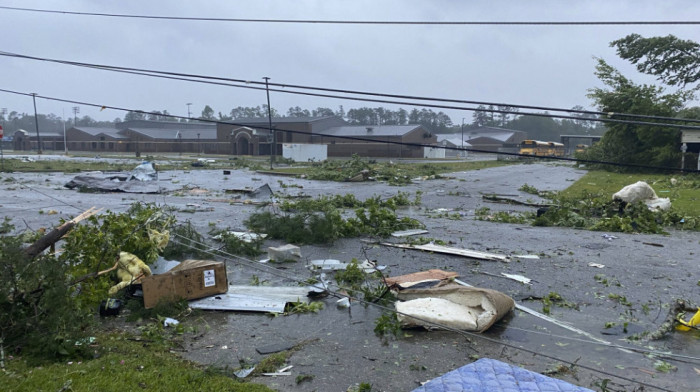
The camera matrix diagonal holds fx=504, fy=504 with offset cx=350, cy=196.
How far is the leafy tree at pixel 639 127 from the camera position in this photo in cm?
3547

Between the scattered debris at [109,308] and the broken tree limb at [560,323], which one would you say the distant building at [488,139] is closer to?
the broken tree limb at [560,323]

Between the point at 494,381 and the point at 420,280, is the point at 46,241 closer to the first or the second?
the point at 420,280

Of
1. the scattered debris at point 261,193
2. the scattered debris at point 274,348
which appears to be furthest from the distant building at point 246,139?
the scattered debris at point 274,348

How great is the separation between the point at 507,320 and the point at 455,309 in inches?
27.5

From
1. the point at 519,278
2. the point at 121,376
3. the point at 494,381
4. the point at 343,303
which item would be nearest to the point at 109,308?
the point at 121,376

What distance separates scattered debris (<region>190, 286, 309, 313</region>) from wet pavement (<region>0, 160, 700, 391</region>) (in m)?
0.15

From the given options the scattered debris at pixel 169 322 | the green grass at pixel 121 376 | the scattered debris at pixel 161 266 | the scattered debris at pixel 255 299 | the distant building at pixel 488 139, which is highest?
the distant building at pixel 488 139

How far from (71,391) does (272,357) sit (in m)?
1.66

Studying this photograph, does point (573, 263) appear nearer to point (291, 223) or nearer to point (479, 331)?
point (479, 331)

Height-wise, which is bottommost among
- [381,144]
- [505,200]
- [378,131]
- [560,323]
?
[505,200]

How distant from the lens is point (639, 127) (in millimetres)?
38219

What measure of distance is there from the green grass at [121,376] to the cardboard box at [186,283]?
129cm

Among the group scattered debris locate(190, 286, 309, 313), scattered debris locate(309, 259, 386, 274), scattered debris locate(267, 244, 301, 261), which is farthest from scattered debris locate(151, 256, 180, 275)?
scattered debris locate(309, 259, 386, 274)

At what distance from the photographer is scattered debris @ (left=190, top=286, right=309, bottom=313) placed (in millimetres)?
6180
